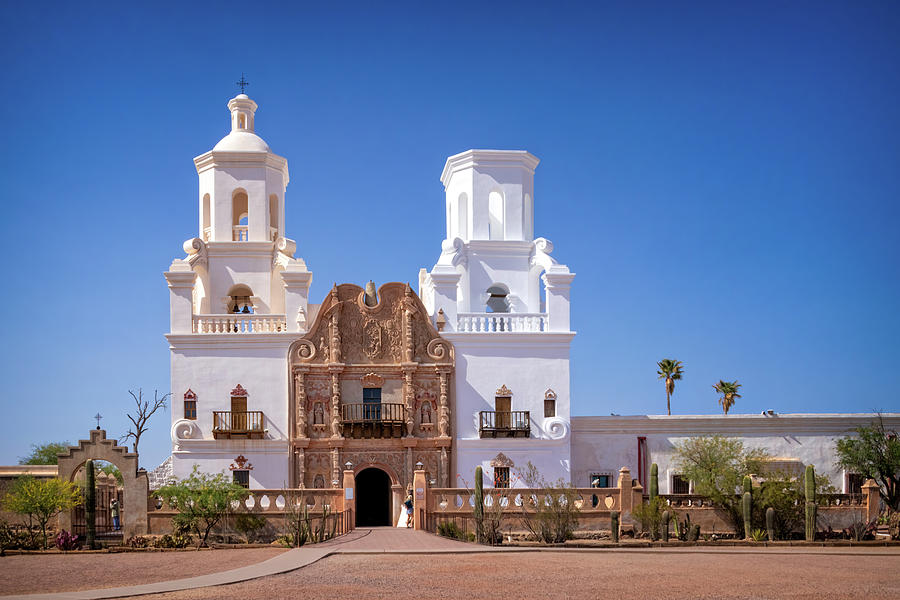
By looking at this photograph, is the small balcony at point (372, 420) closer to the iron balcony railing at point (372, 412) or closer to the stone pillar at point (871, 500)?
the iron balcony railing at point (372, 412)

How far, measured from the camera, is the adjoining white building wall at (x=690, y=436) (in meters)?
41.2

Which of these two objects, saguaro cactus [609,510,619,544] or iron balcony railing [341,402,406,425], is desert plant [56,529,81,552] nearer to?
iron balcony railing [341,402,406,425]

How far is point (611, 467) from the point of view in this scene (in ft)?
135

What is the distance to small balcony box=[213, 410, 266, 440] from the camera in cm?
3906

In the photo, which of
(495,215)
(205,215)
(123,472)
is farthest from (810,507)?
(205,215)

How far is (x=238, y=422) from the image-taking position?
3934cm

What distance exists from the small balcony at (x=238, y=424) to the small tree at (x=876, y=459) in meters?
20.9

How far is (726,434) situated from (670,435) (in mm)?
2134

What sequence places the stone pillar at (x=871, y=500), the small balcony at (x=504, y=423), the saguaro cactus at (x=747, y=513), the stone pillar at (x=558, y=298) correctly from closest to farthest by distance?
the saguaro cactus at (x=747, y=513) < the stone pillar at (x=871, y=500) < the small balcony at (x=504, y=423) < the stone pillar at (x=558, y=298)

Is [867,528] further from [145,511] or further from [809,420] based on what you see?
[145,511]

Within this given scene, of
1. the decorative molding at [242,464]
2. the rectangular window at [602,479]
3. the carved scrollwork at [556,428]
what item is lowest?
the rectangular window at [602,479]

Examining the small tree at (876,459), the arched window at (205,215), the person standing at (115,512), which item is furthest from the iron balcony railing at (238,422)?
the small tree at (876,459)

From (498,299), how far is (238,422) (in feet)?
35.8

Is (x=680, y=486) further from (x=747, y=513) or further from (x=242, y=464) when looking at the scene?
(x=242, y=464)
